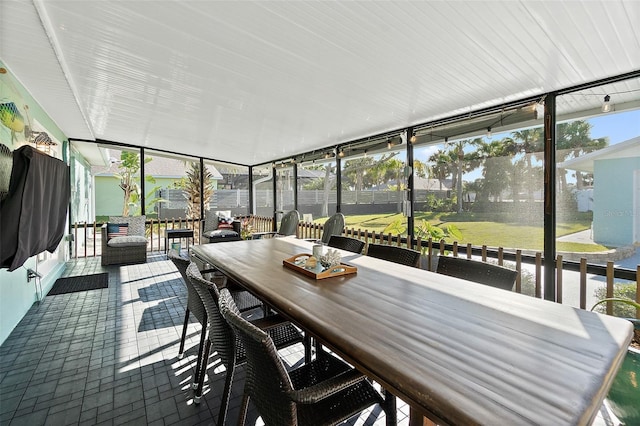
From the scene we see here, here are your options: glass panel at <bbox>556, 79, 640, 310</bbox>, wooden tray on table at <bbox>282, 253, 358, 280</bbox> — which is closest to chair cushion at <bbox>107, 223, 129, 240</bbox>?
wooden tray on table at <bbox>282, 253, 358, 280</bbox>

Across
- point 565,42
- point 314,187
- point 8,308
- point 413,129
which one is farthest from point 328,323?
point 314,187

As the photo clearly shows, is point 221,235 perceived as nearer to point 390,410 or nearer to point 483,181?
point 483,181

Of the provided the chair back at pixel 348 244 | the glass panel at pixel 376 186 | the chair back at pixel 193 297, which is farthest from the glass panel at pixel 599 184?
the chair back at pixel 193 297

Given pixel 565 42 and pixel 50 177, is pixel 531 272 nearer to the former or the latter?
pixel 565 42

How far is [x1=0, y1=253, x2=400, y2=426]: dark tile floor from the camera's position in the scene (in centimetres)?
198

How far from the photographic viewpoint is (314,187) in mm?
7934

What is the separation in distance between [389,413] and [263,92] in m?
3.44

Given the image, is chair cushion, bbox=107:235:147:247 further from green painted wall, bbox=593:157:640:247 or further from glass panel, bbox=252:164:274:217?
green painted wall, bbox=593:157:640:247

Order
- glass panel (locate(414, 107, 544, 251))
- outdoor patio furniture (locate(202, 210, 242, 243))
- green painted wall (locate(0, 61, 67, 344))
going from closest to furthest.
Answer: green painted wall (locate(0, 61, 67, 344)), glass panel (locate(414, 107, 544, 251)), outdoor patio furniture (locate(202, 210, 242, 243))

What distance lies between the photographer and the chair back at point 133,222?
6.71 metres

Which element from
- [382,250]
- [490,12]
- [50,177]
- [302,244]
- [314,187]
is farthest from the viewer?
[314,187]

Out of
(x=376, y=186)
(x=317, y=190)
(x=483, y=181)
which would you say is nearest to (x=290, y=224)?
(x=376, y=186)

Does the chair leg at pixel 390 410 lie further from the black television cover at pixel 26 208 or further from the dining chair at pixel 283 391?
the black television cover at pixel 26 208

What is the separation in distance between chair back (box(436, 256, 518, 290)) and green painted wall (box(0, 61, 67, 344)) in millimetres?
3978
